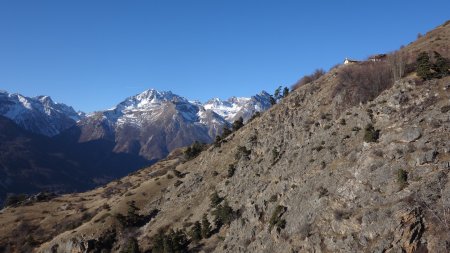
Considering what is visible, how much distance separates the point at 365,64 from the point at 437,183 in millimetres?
51629

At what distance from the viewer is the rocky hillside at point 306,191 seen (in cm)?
4641

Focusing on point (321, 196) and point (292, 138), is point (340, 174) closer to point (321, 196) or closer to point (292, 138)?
point (321, 196)

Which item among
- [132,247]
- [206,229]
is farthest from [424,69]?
[132,247]

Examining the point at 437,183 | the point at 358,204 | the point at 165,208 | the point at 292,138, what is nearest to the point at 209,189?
the point at 165,208

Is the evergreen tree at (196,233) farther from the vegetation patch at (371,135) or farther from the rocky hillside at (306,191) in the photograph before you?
the vegetation patch at (371,135)

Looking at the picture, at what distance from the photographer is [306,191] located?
5956 cm

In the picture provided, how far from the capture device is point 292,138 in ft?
264

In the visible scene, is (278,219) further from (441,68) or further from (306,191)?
(441,68)

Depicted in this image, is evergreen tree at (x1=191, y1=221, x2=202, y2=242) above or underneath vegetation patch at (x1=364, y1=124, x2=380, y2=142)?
underneath

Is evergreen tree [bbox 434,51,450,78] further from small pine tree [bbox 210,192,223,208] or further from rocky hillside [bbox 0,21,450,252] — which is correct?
small pine tree [bbox 210,192,223,208]

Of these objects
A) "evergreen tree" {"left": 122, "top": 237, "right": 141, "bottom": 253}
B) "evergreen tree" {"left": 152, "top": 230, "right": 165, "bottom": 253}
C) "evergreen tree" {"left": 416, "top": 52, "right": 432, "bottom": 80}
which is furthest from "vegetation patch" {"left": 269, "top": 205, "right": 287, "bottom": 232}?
"evergreen tree" {"left": 416, "top": 52, "right": 432, "bottom": 80}

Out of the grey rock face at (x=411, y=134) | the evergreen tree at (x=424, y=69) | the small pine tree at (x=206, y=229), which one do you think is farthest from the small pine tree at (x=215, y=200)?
the evergreen tree at (x=424, y=69)

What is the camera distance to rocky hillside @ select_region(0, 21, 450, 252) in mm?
46406

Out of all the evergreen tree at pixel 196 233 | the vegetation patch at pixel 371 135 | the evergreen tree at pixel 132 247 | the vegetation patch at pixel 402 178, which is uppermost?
the vegetation patch at pixel 371 135
